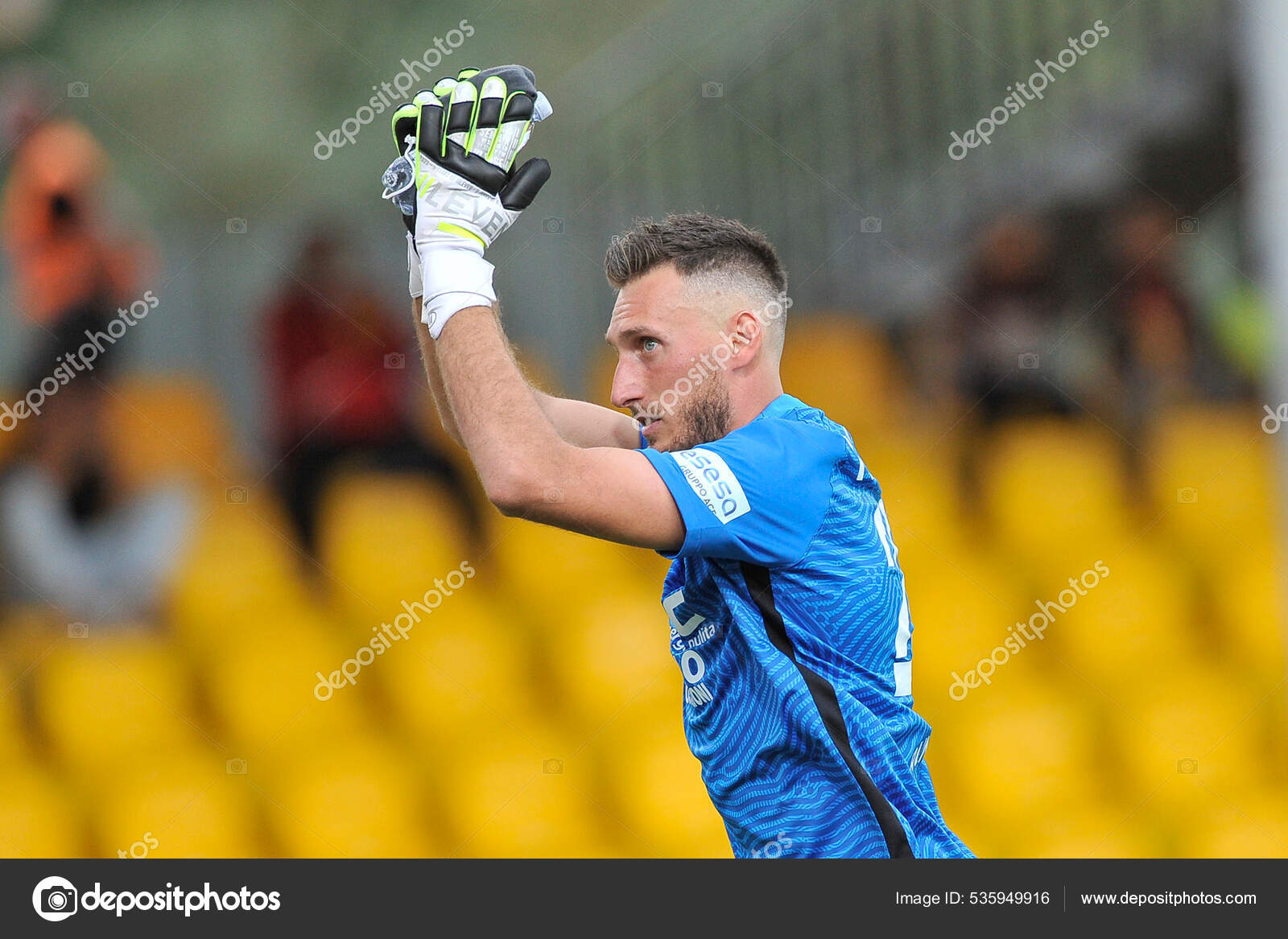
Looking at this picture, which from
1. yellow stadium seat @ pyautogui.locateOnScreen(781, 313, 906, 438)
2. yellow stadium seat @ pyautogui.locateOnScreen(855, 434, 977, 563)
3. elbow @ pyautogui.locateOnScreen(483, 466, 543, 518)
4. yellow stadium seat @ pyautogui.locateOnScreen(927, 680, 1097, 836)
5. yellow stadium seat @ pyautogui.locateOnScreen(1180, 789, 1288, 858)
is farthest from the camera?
yellow stadium seat @ pyautogui.locateOnScreen(855, 434, 977, 563)

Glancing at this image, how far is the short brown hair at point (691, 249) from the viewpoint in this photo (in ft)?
7.99

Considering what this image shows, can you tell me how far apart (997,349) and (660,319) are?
3.18 metres

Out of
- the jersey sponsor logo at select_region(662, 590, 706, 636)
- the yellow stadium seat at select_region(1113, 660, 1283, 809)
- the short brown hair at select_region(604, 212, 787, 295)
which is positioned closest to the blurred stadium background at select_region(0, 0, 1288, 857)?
the yellow stadium seat at select_region(1113, 660, 1283, 809)

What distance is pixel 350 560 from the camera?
5.50 m

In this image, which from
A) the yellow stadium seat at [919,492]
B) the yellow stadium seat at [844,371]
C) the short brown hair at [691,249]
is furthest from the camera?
the yellow stadium seat at [919,492]

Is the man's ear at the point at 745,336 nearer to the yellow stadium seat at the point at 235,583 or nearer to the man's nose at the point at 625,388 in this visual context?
the man's nose at the point at 625,388

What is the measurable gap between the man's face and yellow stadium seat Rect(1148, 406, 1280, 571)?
3.59 m

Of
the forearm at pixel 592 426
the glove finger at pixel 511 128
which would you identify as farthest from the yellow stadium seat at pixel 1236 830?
the glove finger at pixel 511 128

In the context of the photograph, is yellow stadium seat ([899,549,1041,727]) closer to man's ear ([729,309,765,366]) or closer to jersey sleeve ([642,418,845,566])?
man's ear ([729,309,765,366])

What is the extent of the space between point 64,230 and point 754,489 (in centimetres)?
437

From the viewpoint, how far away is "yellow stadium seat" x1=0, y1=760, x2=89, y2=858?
5.25m

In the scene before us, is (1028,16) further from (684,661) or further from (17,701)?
(17,701)

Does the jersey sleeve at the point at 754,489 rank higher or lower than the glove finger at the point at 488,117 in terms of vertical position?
lower

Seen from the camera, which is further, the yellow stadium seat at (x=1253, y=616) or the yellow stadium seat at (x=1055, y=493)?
the yellow stadium seat at (x=1055, y=493)
